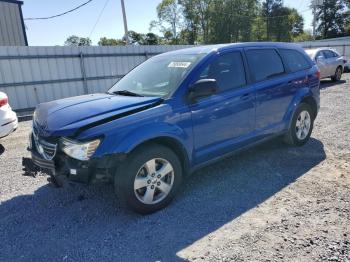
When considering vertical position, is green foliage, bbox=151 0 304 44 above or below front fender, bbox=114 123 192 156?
above

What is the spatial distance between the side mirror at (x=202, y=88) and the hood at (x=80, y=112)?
407mm

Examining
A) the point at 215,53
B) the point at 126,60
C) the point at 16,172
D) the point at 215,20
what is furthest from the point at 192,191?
the point at 215,20

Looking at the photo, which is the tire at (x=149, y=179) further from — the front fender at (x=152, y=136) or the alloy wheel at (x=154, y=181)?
the front fender at (x=152, y=136)

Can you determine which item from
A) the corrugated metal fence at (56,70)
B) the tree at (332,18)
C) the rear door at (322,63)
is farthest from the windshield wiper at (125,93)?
the tree at (332,18)

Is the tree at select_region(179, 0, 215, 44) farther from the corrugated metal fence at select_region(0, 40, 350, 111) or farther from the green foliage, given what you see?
the corrugated metal fence at select_region(0, 40, 350, 111)

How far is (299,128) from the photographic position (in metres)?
5.51

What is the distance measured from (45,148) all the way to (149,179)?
1.15 metres

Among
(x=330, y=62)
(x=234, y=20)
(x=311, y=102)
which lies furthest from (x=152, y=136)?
(x=234, y=20)

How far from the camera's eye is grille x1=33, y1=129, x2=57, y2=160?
10.9 ft

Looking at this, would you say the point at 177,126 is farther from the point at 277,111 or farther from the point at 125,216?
the point at 277,111

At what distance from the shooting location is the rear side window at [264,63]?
4.64 meters

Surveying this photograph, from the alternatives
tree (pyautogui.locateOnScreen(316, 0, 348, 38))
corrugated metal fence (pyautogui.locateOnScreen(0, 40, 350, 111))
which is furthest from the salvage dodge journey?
tree (pyautogui.locateOnScreen(316, 0, 348, 38))

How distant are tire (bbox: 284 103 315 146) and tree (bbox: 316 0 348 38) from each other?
66.6 metres

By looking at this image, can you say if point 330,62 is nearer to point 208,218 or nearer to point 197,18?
point 208,218
